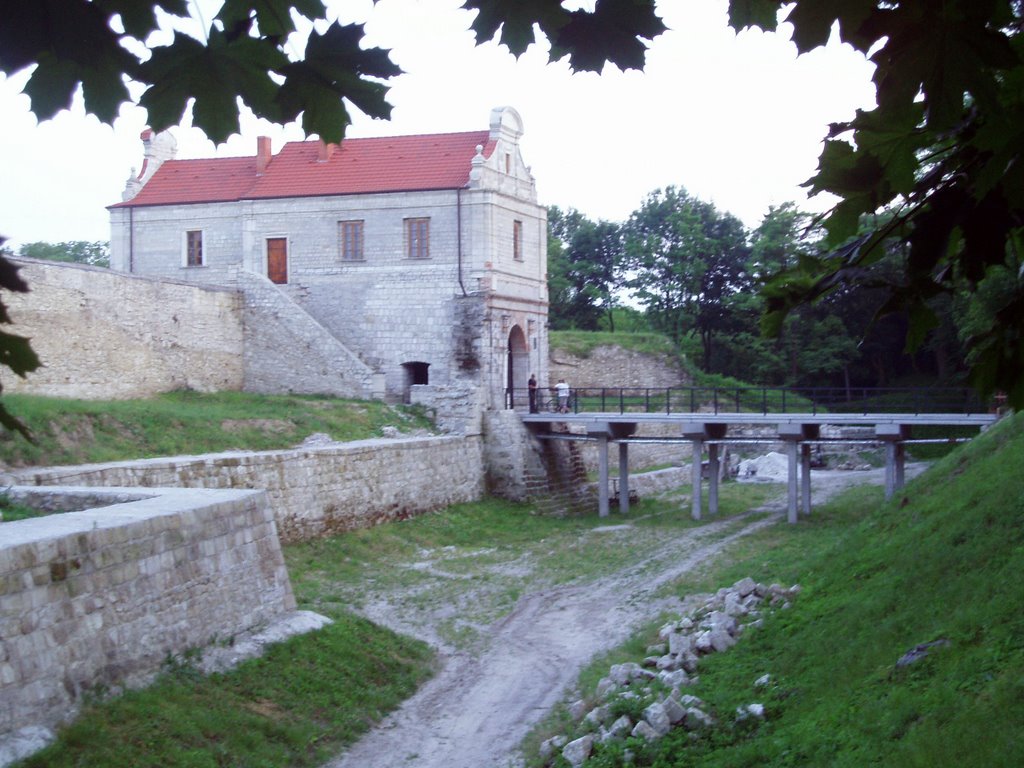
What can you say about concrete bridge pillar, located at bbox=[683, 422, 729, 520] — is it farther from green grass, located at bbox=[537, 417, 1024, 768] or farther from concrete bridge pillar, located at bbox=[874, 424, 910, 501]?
green grass, located at bbox=[537, 417, 1024, 768]

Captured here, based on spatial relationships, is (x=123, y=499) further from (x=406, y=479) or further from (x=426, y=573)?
(x=406, y=479)

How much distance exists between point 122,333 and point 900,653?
18.1 m

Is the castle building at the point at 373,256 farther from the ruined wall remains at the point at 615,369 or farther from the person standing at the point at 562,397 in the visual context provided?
the ruined wall remains at the point at 615,369

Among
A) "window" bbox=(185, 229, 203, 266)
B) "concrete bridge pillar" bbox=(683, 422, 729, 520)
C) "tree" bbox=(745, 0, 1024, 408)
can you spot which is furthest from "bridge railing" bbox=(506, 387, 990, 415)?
"tree" bbox=(745, 0, 1024, 408)

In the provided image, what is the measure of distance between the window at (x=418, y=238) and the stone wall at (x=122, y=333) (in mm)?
4308

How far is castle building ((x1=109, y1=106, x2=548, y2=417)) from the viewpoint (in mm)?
25500

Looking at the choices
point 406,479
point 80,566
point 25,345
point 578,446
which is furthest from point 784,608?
point 578,446

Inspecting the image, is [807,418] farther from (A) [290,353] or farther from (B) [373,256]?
(A) [290,353]

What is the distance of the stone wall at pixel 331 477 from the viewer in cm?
1359

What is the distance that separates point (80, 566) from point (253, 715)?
176 centimetres

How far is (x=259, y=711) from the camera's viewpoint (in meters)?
8.84

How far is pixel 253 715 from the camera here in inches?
341

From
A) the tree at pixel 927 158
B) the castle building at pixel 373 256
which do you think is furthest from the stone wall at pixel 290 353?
the tree at pixel 927 158

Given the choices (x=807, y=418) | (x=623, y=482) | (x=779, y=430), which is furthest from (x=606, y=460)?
(x=807, y=418)
